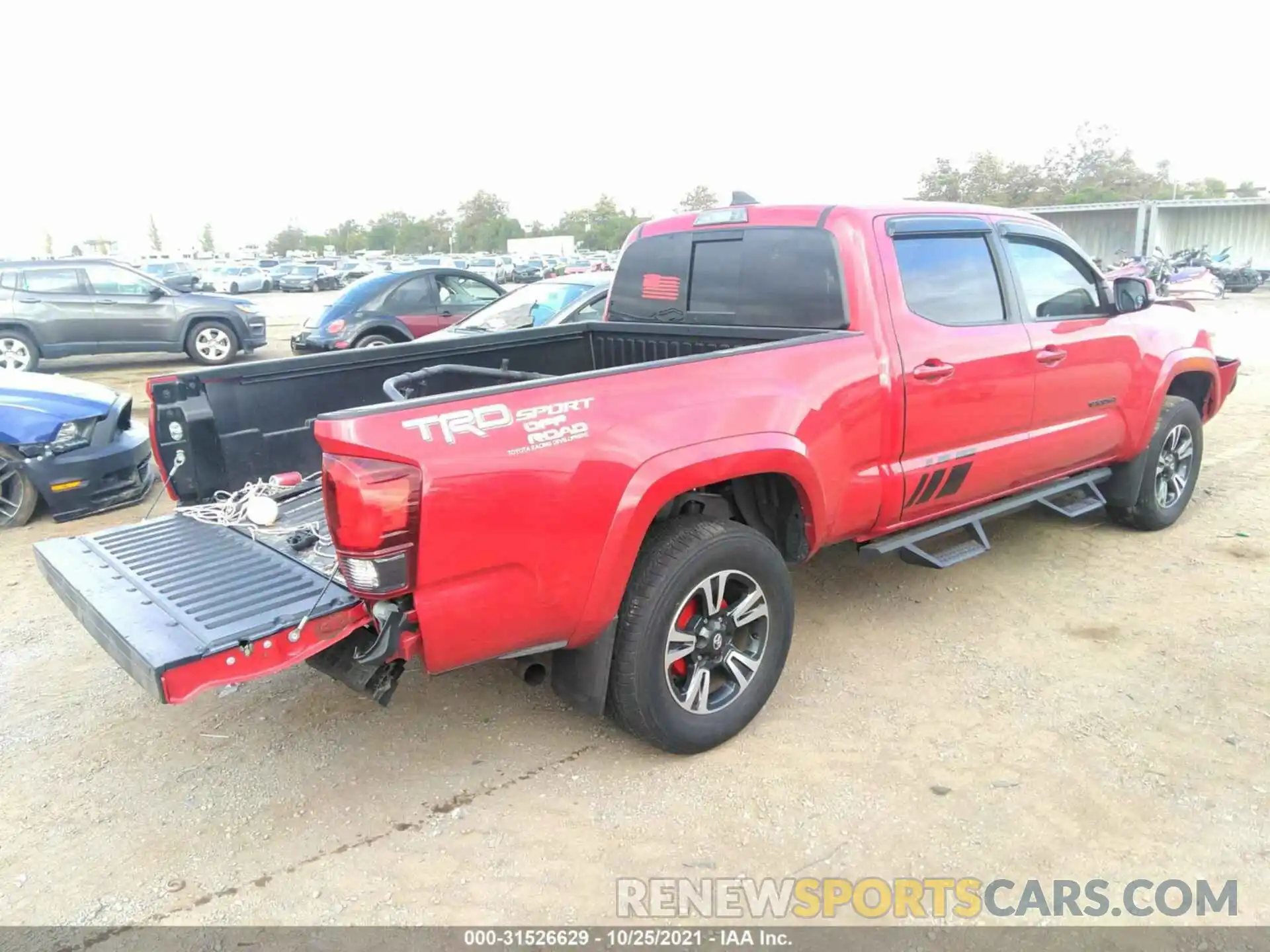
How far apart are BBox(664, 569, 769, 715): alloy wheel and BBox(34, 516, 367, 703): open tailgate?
3.77ft

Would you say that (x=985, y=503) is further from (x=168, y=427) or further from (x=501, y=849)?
(x=168, y=427)

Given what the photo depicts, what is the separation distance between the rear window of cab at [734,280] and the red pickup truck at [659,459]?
0.01 metres

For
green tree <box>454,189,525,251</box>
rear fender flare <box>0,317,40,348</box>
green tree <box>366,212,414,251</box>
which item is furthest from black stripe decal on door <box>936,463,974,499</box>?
green tree <box>366,212,414,251</box>

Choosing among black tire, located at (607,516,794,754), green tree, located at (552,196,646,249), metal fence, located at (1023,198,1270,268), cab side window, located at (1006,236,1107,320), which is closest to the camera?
black tire, located at (607,516,794,754)

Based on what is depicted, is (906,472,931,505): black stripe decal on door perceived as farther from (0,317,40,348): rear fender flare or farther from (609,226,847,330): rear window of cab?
(0,317,40,348): rear fender flare

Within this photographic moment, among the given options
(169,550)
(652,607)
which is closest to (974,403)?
(652,607)

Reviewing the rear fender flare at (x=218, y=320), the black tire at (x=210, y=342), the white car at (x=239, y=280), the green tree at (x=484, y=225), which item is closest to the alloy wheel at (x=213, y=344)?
the black tire at (x=210, y=342)

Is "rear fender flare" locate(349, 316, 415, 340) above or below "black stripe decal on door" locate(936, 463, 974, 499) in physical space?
above

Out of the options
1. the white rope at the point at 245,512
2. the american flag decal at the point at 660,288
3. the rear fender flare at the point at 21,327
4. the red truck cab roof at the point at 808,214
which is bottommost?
the white rope at the point at 245,512

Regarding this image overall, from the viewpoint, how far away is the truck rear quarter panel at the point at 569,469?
2.54m

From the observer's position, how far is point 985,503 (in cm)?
450

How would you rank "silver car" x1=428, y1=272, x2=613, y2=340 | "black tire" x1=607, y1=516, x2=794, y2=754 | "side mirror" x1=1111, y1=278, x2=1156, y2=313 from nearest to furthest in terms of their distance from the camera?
1. "black tire" x1=607, y1=516, x2=794, y2=754
2. "side mirror" x1=1111, y1=278, x2=1156, y2=313
3. "silver car" x1=428, y1=272, x2=613, y2=340

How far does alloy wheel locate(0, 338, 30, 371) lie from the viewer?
12586mm

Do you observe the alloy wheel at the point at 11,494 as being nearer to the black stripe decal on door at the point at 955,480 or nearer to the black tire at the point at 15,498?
the black tire at the point at 15,498
